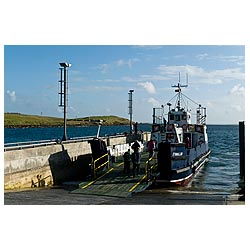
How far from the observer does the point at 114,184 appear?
16.9 m

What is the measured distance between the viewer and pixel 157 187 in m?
19.3

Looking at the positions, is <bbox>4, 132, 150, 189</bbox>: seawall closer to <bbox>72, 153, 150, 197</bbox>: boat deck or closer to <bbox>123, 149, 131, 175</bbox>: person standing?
<bbox>72, 153, 150, 197</bbox>: boat deck

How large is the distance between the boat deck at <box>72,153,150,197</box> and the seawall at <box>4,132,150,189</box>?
89.0 inches

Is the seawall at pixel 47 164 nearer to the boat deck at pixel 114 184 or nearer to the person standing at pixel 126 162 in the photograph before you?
the boat deck at pixel 114 184

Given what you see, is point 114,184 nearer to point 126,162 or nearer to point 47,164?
point 126,162

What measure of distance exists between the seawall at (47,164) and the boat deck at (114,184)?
89.0 inches

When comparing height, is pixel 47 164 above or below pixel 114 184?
above

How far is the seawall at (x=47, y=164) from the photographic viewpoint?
16.2 metres

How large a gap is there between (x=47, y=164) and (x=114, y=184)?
394cm

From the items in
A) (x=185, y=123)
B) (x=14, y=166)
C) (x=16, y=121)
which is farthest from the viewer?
(x=16, y=121)

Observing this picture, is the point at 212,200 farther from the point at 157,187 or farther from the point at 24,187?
the point at 24,187

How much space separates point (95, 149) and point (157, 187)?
409cm

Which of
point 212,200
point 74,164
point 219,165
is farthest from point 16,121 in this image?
point 212,200

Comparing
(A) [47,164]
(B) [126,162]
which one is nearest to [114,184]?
(B) [126,162]
